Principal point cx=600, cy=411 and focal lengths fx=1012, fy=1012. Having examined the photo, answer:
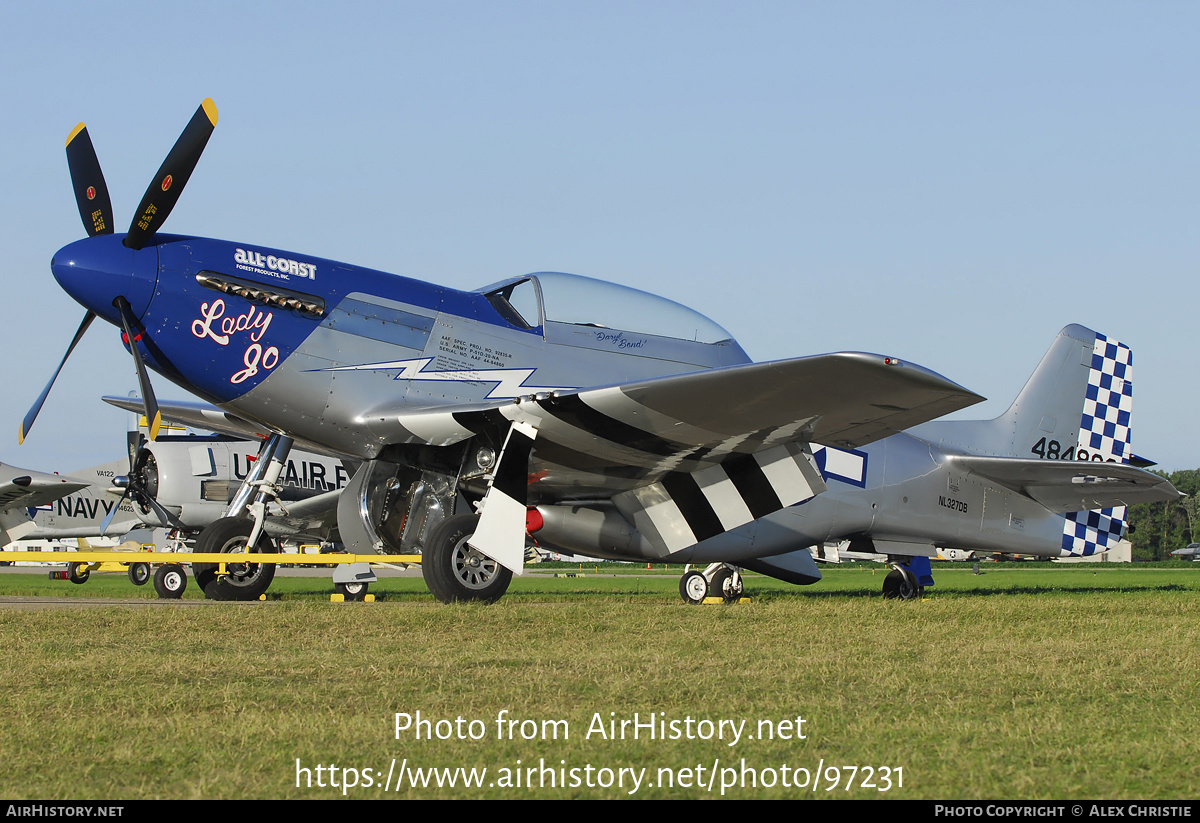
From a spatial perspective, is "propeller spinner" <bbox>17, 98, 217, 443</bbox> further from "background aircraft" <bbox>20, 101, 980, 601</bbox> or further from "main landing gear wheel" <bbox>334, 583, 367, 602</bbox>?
"main landing gear wheel" <bbox>334, 583, 367, 602</bbox>

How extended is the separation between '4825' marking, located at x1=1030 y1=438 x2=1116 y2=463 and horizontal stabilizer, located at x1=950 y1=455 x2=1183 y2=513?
0.95 meters

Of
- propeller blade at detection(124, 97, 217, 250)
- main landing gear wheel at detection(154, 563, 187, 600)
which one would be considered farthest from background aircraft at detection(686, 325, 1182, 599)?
propeller blade at detection(124, 97, 217, 250)

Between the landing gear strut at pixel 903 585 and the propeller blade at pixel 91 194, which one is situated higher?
the propeller blade at pixel 91 194

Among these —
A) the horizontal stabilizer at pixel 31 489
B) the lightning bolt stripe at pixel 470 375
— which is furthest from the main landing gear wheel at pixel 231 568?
the horizontal stabilizer at pixel 31 489

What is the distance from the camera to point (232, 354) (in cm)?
909

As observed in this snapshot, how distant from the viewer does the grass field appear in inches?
108

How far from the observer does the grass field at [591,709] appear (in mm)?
2750

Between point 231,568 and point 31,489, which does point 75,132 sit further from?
point 31,489

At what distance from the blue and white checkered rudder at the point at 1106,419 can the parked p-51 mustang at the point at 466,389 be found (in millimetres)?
6745

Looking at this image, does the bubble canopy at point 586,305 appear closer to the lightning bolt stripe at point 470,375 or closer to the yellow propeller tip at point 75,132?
the lightning bolt stripe at point 470,375

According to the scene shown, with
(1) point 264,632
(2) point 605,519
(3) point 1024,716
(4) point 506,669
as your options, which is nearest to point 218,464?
(2) point 605,519

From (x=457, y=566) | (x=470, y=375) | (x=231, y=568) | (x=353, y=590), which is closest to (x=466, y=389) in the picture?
(x=470, y=375)

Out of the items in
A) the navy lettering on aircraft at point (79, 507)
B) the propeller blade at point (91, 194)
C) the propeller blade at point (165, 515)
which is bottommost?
the navy lettering on aircraft at point (79, 507)
